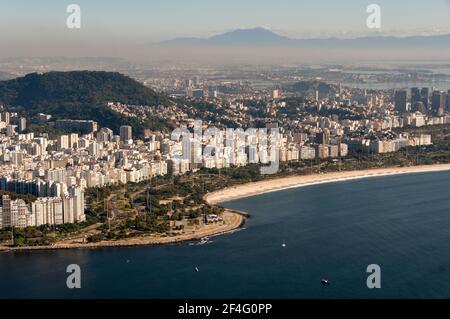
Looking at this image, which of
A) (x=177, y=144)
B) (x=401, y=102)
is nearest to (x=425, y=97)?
(x=401, y=102)

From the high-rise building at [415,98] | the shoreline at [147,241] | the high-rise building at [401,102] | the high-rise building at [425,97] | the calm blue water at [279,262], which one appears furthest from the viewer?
the high-rise building at [425,97]

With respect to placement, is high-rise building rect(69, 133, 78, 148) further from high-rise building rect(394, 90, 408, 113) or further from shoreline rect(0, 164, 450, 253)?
high-rise building rect(394, 90, 408, 113)

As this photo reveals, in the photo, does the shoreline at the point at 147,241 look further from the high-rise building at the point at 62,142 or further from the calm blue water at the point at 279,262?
the high-rise building at the point at 62,142

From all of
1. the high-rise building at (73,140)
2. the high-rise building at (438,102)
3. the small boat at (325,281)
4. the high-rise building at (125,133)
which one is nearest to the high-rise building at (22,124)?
the high-rise building at (73,140)

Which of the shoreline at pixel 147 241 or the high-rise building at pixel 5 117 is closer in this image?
the shoreline at pixel 147 241

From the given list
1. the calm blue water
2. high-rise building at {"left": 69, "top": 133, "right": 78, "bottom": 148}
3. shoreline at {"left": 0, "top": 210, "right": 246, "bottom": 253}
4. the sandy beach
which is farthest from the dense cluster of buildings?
the calm blue water

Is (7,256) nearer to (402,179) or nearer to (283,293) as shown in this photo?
(283,293)
